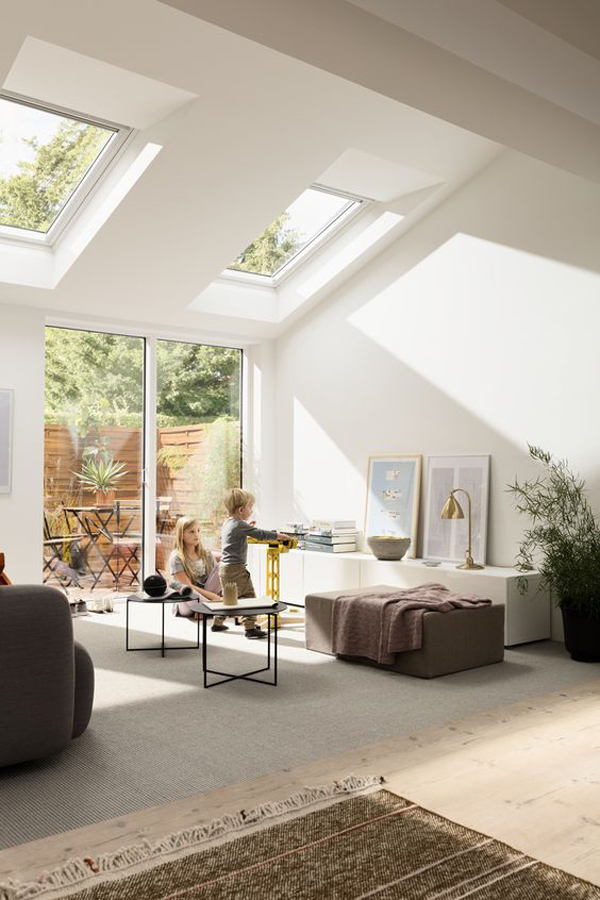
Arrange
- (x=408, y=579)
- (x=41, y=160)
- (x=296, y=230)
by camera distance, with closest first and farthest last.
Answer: (x=41, y=160) < (x=408, y=579) < (x=296, y=230)

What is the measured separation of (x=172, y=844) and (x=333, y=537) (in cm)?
468

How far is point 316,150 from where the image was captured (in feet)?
18.9

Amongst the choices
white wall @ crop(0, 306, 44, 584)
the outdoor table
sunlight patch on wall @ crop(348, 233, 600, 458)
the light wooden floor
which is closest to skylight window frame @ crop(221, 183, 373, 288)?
sunlight patch on wall @ crop(348, 233, 600, 458)

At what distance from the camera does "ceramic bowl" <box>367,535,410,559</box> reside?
659 centimetres

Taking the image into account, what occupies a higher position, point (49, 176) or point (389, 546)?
point (49, 176)

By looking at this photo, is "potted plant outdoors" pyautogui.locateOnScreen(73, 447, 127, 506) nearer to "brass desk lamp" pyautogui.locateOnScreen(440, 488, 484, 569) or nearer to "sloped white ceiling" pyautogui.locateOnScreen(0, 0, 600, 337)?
"sloped white ceiling" pyautogui.locateOnScreen(0, 0, 600, 337)

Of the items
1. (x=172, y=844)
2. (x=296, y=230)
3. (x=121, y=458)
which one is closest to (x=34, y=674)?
(x=172, y=844)

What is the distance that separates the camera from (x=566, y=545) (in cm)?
540

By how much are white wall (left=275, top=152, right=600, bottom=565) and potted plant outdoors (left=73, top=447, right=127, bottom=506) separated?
1735 mm

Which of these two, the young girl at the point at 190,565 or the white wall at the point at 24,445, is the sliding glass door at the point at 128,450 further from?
the young girl at the point at 190,565

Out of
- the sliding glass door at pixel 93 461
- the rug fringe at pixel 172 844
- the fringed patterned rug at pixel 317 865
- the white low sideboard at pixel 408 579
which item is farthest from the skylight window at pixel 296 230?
the fringed patterned rug at pixel 317 865

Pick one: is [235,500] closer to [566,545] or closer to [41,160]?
[566,545]

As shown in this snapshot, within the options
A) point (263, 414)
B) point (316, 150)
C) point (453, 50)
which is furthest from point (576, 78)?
point (263, 414)

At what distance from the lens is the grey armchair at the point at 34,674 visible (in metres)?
3.27
